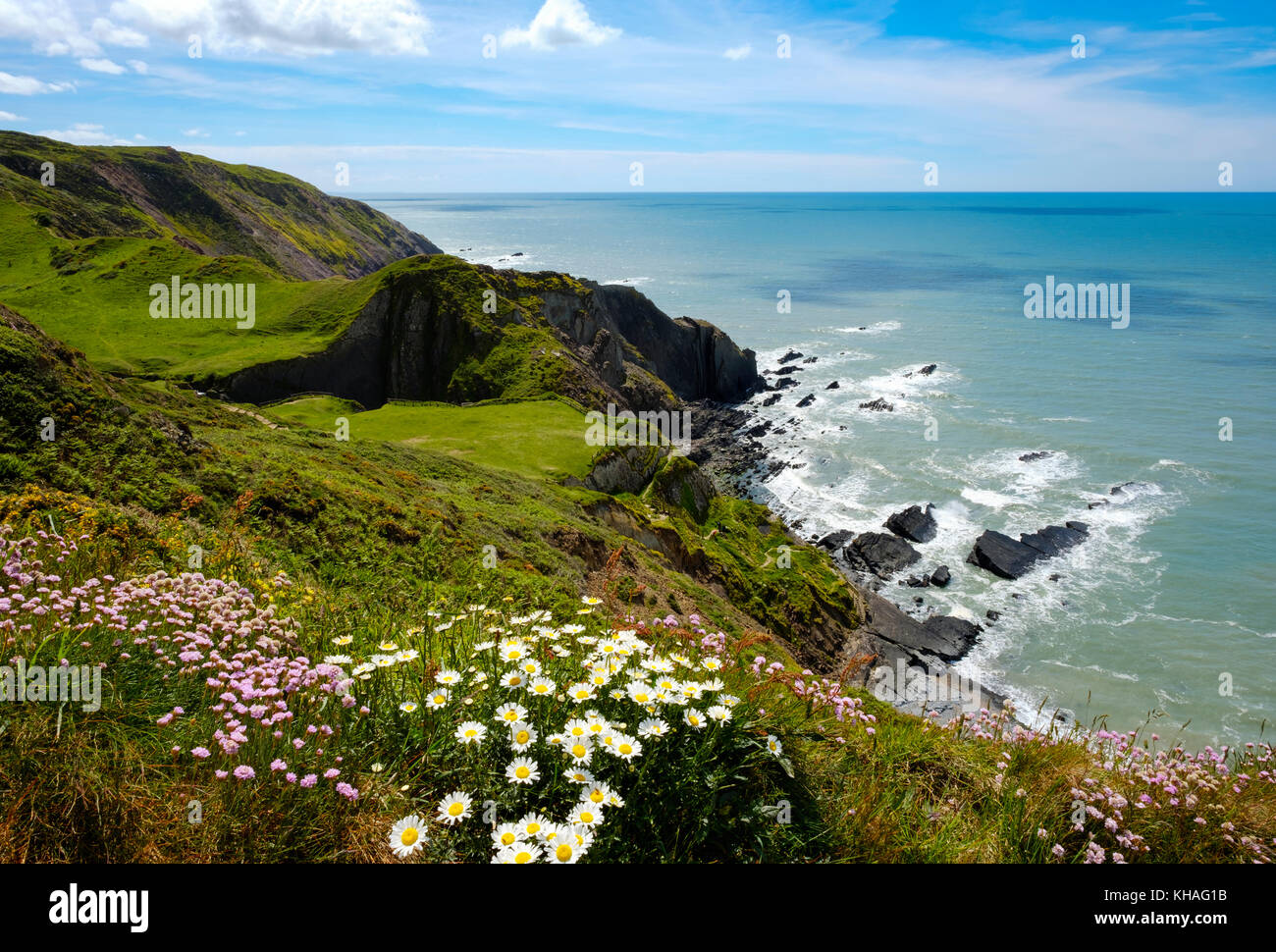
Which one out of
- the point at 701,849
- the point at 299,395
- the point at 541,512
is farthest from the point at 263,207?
the point at 701,849

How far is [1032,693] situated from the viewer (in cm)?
3097

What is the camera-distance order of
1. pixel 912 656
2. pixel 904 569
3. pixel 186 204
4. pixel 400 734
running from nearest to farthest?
pixel 400 734 → pixel 912 656 → pixel 904 569 → pixel 186 204

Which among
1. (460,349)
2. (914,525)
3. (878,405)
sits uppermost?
(460,349)

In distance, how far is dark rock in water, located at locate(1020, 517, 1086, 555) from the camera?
1724 inches

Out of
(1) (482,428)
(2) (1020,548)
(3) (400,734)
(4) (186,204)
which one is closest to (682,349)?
(2) (1020,548)

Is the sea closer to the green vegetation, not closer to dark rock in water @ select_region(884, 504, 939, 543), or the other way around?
dark rock in water @ select_region(884, 504, 939, 543)

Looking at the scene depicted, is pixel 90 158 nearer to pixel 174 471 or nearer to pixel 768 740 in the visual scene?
pixel 174 471

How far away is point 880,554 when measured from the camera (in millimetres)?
44125

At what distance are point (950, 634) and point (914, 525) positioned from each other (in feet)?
43.3

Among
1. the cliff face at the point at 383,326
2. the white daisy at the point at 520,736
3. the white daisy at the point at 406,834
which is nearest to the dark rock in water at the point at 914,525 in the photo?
the cliff face at the point at 383,326

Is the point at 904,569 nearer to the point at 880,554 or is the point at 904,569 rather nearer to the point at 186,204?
the point at 880,554

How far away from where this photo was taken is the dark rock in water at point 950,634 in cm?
3388

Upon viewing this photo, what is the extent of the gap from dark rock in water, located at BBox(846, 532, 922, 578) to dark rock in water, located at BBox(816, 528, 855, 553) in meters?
0.85

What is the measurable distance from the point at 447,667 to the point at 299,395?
48.6 m
